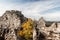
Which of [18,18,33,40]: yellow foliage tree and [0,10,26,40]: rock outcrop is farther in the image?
[0,10,26,40]: rock outcrop

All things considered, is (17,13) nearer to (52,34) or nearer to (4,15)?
(4,15)

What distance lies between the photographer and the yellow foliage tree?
7032 cm

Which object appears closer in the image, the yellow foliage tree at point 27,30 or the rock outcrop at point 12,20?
the yellow foliage tree at point 27,30

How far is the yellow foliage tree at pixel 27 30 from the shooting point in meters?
70.3

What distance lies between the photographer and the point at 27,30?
247 feet

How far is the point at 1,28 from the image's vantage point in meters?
71.6

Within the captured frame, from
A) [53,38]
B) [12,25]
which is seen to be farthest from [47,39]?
[12,25]

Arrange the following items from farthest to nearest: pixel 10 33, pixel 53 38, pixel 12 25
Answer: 1. pixel 12 25
2. pixel 10 33
3. pixel 53 38

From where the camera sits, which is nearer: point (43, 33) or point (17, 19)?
point (43, 33)

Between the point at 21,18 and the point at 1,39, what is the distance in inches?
519

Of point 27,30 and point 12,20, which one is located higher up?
point 12,20

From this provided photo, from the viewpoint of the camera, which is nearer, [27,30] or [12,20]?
[27,30]

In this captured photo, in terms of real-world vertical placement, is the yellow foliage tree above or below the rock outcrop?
below

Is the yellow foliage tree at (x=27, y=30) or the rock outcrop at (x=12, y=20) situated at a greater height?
the rock outcrop at (x=12, y=20)
